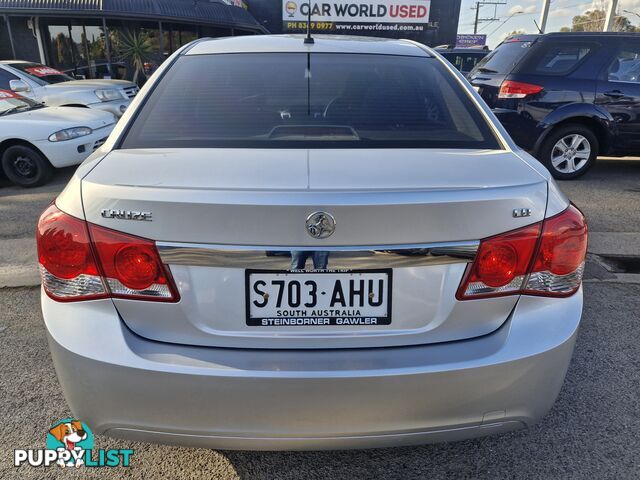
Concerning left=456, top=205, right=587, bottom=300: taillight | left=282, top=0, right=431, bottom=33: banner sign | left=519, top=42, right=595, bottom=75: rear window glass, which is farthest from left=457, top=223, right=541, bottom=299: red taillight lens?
left=282, top=0, right=431, bottom=33: banner sign

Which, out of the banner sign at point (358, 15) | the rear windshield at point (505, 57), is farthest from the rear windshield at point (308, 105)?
the banner sign at point (358, 15)

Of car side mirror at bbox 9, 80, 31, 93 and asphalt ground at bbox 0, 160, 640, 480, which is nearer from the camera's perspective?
asphalt ground at bbox 0, 160, 640, 480

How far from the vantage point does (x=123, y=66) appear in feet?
62.8

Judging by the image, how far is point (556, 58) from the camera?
6.40m

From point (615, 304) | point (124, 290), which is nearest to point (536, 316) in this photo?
point (124, 290)

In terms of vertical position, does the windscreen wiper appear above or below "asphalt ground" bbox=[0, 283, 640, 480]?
above

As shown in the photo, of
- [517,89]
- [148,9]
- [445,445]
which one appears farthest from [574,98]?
[148,9]

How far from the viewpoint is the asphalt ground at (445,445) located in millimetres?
1981

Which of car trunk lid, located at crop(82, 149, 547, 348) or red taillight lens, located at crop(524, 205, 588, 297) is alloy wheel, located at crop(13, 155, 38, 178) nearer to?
car trunk lid, located at crop(82, 149, 547, 348)

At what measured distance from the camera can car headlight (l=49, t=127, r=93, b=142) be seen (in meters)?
6.27

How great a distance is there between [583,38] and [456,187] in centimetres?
631

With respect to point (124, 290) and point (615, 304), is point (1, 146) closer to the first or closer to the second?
point (124, 290)

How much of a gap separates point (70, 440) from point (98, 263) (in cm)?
112

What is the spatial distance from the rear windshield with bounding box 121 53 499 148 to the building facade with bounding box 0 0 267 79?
696 inches
